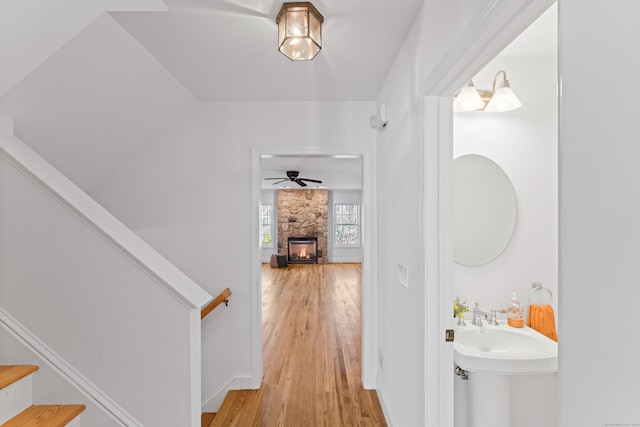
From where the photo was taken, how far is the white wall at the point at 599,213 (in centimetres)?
54

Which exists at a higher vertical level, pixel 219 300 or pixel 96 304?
pixel 96 304

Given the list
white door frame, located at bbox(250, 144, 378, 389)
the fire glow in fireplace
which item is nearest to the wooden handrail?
white door frame, located at bbox(250, 144, 378, 389)

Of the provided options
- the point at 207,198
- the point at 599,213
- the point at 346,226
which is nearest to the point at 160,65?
the point at 207,198

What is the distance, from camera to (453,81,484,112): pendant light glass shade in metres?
1.98

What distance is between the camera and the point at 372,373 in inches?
110

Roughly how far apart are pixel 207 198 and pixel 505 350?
242 cm

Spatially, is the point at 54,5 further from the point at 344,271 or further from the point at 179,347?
the point at 344,271

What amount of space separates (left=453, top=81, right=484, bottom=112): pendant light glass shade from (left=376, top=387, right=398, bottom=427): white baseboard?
78.0 inches

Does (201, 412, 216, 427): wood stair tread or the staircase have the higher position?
the staircase

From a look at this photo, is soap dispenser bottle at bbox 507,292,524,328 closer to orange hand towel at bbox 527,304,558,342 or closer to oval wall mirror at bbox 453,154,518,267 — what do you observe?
orange hand towel at bbox 527,304,558,342

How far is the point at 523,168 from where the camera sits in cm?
210

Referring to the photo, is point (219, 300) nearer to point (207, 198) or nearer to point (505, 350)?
point (207, 198)

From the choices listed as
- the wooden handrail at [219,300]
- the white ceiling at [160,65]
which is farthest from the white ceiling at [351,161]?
the wooden handrail at [219,300]

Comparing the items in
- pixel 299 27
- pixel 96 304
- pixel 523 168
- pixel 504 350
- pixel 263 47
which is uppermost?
pixel 263 47
